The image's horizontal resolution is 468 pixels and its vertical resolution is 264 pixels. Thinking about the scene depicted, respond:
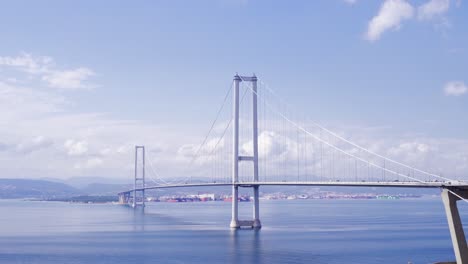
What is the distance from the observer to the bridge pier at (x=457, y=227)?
2095 cm

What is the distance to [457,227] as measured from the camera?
21141 mm

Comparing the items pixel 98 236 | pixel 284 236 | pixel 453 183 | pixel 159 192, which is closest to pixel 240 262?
pixel 453 183

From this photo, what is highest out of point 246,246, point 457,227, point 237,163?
point 237,163

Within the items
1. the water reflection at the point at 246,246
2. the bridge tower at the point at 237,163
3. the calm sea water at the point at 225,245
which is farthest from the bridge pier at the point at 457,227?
the bridge tower at the point at 237,163

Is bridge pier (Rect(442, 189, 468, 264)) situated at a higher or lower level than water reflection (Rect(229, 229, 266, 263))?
higher

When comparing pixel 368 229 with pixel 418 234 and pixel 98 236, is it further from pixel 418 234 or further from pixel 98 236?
pixel 98 236

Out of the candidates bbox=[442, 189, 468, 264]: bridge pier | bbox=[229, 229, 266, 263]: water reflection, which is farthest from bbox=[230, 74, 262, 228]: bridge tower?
bbox=[442, 189, 468, 264]: bridge pier

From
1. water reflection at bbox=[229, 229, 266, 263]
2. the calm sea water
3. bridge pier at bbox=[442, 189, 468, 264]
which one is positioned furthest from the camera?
the calm sea water

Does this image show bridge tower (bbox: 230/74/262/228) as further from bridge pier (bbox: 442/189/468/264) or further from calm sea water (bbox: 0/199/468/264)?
bridge pier (bbox: 442/189/468/264)

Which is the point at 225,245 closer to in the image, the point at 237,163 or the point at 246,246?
the point at 246,246

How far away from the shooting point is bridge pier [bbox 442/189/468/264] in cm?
2095

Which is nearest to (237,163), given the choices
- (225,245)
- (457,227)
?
(225,245)

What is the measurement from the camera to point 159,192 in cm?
18025

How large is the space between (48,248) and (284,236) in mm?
12574
